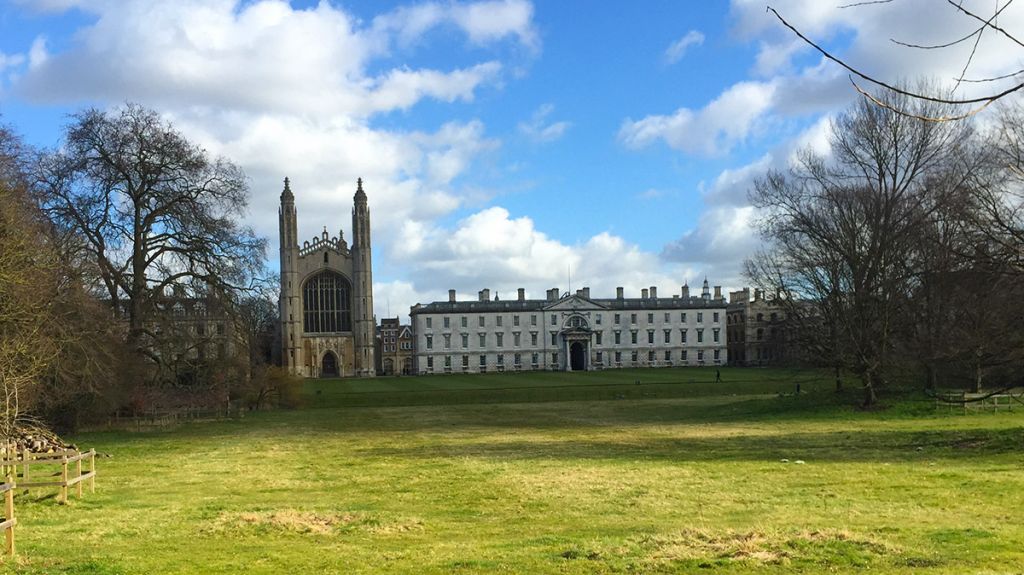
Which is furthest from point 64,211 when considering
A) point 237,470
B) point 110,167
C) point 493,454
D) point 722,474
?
point 722,474

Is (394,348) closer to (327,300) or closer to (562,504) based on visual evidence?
(327,300)

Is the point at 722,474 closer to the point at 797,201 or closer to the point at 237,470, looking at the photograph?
the point at 237,470

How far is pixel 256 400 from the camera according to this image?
49.7 m

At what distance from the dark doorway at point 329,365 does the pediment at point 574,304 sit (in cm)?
2708

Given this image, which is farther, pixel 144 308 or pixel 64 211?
pixel 144 308

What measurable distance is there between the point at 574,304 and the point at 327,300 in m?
31.1

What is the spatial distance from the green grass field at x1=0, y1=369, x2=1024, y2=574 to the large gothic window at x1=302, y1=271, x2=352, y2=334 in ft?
263

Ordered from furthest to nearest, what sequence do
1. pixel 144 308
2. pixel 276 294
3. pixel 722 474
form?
pixel 276 294, pixel 144 308, pixel 722 474

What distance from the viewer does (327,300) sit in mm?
108875

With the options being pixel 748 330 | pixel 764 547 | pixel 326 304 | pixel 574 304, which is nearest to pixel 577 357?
pixel 574 304

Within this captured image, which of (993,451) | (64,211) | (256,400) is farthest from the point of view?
(256,400)

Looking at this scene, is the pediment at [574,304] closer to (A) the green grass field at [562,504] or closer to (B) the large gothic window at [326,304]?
(B) the large gothic window at [326,304]

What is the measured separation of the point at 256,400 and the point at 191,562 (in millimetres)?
41844

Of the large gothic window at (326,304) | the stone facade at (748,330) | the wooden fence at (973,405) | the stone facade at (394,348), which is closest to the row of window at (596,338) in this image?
the stone facade at (748,330)
